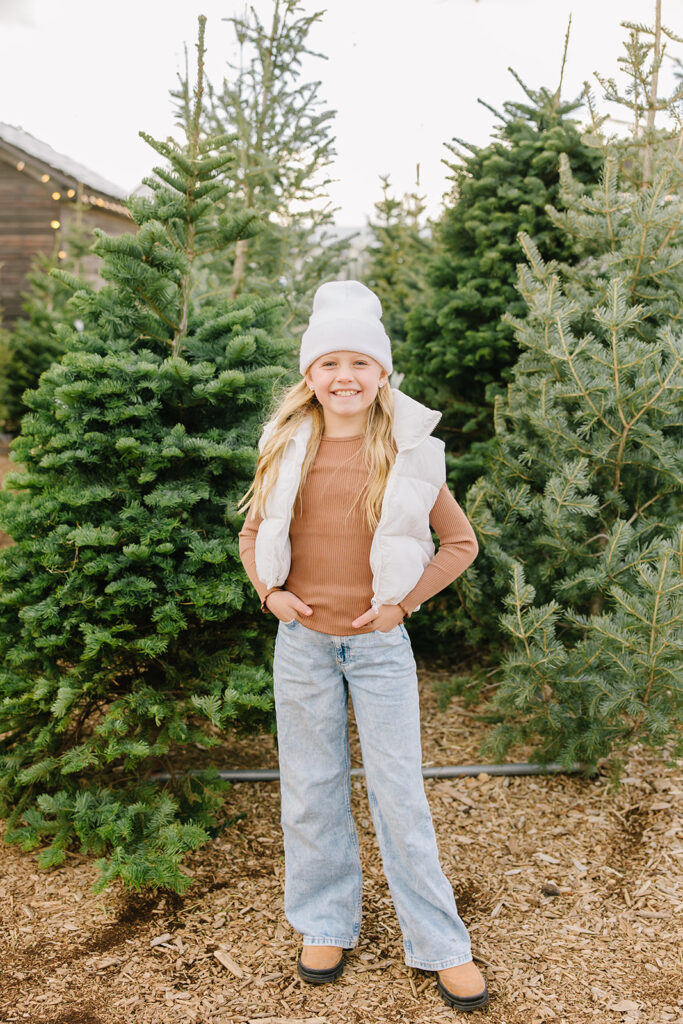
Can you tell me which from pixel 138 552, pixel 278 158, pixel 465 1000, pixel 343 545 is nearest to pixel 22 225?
pixel 278 158

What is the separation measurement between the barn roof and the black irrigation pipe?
1135 centimetres

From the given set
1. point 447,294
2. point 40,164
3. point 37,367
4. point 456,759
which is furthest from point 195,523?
point 40,164

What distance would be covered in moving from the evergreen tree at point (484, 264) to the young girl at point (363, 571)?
1.92 m

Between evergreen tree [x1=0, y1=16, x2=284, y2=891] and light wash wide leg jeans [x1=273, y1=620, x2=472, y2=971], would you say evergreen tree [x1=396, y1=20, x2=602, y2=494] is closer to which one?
evergreen tree [x1=0, y1=16, x2=284, y2=891]

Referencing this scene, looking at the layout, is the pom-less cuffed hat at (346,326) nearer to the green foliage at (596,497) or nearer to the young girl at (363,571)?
the young girl at (363,571)

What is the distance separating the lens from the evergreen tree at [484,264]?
14.6ft

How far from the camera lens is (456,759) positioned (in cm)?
386

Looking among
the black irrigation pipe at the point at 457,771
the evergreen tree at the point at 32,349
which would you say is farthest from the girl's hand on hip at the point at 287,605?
the evergreen tree at the point at 32,349

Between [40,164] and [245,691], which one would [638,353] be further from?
[40,164]

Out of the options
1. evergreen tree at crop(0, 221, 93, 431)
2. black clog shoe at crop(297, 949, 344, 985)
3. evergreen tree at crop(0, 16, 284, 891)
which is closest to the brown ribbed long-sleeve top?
evergreen tree at crop(0, 16, 284, 891)

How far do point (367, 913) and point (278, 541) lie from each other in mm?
1512

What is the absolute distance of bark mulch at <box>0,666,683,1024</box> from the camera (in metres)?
2.38

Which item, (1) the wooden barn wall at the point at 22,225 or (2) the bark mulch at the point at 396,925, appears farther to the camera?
(1) the wooden barn wall at the point at 22,225

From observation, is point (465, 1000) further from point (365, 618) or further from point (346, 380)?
point (346, 380)
